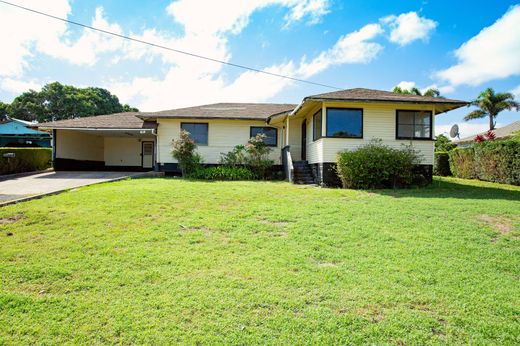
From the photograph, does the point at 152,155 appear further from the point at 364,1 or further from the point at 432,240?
the point at 432,240

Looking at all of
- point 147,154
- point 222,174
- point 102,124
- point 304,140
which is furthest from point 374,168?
point 147,154

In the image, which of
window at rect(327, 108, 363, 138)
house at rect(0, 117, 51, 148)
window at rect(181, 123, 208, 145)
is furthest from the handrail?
house at rect(0, 117, 51, 148)

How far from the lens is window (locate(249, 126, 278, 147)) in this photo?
16.2 m

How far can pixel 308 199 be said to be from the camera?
8.16 m

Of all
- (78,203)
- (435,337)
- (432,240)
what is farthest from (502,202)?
(78,203)

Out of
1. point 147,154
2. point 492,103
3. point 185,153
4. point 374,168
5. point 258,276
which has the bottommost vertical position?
point 258,276

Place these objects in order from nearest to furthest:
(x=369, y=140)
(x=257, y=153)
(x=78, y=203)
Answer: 1. (x=78, y=203)
2. (x=369, y=140)
3. (x=257, y=153)

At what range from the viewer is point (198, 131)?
16.2 m

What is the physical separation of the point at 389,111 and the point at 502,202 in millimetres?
5639

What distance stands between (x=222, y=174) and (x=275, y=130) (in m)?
4.33

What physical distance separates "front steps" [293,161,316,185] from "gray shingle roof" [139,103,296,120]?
10.7 feet

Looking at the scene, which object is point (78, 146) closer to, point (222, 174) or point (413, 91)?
point (222, 174)

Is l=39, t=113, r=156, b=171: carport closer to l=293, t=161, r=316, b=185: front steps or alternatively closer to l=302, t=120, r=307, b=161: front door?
l=293, t=161, r=316, b=185: front steps

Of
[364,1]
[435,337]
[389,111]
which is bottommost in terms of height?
[435,337]
